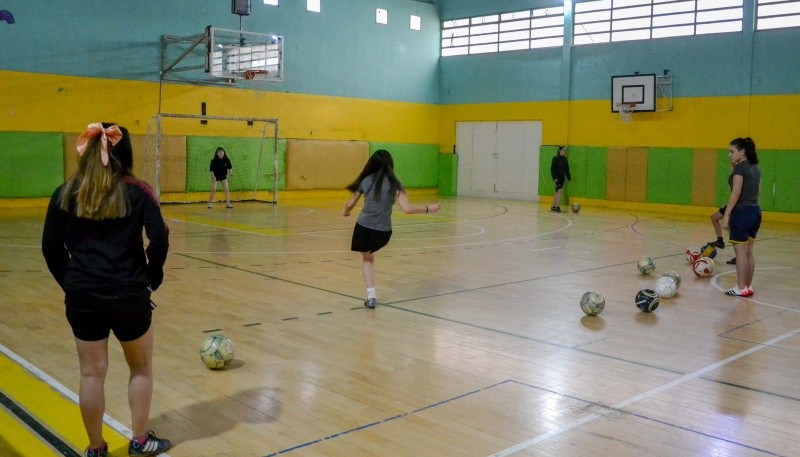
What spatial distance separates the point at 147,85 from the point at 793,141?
63.5ft

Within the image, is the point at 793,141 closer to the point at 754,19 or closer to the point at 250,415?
the point at 754,19

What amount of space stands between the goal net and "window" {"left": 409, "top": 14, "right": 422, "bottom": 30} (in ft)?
24.8

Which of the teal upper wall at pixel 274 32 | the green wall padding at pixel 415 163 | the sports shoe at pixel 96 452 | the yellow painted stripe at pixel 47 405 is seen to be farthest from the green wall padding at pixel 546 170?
the sports shoe at pixel 96 452

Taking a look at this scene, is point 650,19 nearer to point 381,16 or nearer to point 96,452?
point 381,16

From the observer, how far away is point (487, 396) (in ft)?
19.3

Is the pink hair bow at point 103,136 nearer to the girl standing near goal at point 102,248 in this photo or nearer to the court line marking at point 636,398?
the girl standing near goal at point 102,248

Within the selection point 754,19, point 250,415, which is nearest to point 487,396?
point 250,415

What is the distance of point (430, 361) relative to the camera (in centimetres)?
684

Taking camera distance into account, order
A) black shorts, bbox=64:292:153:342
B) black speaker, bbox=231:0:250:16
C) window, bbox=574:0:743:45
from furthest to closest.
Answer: window, bbox=574:0:743:45 < black speaker, bbox=231:0:250:16 < black shorts, bbox=64:292:153:342

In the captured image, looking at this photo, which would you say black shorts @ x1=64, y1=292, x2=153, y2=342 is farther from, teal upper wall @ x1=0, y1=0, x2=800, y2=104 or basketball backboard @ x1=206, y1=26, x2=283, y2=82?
basketball backboard @ x1=206, y1=26, x2=283, y2=82

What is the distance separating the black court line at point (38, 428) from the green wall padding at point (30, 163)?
16.9m

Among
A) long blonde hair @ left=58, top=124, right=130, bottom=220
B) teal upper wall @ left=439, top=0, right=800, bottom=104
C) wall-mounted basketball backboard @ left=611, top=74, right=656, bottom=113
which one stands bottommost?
long blonde hair @ left=58, top=124, right=130, bottom=220

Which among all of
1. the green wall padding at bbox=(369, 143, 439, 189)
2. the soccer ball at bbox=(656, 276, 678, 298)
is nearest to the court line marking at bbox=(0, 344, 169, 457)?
the soccer ball at bbox=(656, 276, 678, 298)

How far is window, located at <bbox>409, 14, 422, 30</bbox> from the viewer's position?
29984 millimetres
